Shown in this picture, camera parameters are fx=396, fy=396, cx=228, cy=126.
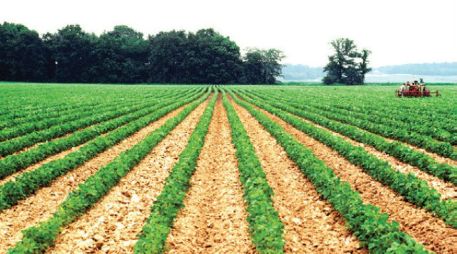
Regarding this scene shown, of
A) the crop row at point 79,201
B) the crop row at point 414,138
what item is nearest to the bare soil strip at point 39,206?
the crop row at point 79,201

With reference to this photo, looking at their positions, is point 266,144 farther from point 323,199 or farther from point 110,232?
point 110,232

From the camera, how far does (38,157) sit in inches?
509

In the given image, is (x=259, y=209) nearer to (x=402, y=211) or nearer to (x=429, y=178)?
(x=402, y=211)

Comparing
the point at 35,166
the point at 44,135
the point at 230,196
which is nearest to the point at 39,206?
the point at 35,166

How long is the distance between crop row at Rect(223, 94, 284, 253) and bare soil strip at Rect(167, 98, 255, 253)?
246 millimetres

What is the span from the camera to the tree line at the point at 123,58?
94250 millimetres

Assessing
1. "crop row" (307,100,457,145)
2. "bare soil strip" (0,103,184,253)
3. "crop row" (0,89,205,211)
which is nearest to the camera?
"bare soil strip" (0,103,184,253)

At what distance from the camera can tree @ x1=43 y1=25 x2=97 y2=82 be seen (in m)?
98.4

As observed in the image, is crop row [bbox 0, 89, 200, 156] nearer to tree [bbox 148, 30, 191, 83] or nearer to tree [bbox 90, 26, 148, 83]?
tree [bbox 90, 26, 148, 83]

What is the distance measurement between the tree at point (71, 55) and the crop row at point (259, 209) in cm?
9523

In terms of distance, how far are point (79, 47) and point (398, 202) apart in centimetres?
10279

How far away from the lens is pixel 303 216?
884cm

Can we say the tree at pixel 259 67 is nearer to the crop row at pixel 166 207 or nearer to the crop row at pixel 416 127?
the crop row at pixel 416 127

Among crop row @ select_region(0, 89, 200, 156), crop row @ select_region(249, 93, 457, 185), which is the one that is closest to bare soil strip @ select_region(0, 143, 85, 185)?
crop row @ select_region(0, 89, 200, 156)
